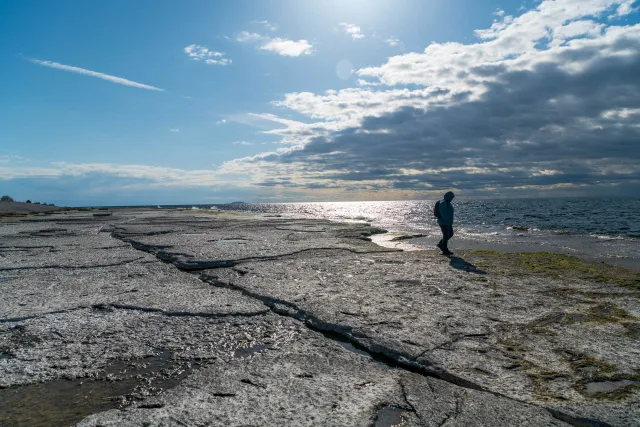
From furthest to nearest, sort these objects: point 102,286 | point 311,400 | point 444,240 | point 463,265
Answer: point 444,240
point 463,265
point 102,286
point 311,400

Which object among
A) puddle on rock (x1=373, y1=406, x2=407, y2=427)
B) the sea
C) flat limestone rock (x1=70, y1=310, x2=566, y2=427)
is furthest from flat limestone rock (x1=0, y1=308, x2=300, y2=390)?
the sea

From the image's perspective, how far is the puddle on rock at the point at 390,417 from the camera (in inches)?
95.0

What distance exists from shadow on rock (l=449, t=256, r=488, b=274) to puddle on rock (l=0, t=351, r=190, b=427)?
5835mm

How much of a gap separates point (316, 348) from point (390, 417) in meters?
1.20

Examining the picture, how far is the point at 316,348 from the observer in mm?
3576

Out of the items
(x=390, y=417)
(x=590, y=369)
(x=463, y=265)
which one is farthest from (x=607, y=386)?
(x=463, y=265)

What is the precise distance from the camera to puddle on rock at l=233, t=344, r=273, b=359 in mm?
3423

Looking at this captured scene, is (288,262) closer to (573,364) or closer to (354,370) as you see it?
(354,370)

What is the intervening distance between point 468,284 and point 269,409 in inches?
176

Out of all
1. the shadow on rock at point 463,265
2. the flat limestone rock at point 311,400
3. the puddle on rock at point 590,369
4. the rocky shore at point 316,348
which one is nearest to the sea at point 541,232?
the shadow on rock at point 463,265

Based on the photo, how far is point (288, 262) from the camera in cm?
798

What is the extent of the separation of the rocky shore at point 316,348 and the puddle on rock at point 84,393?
0.01m

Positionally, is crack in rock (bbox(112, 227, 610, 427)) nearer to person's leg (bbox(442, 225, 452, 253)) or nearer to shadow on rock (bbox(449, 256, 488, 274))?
shadow on rock (bbox(449, 256, 488, 274))

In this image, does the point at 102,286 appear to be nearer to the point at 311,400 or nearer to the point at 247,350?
the point at 247,350
